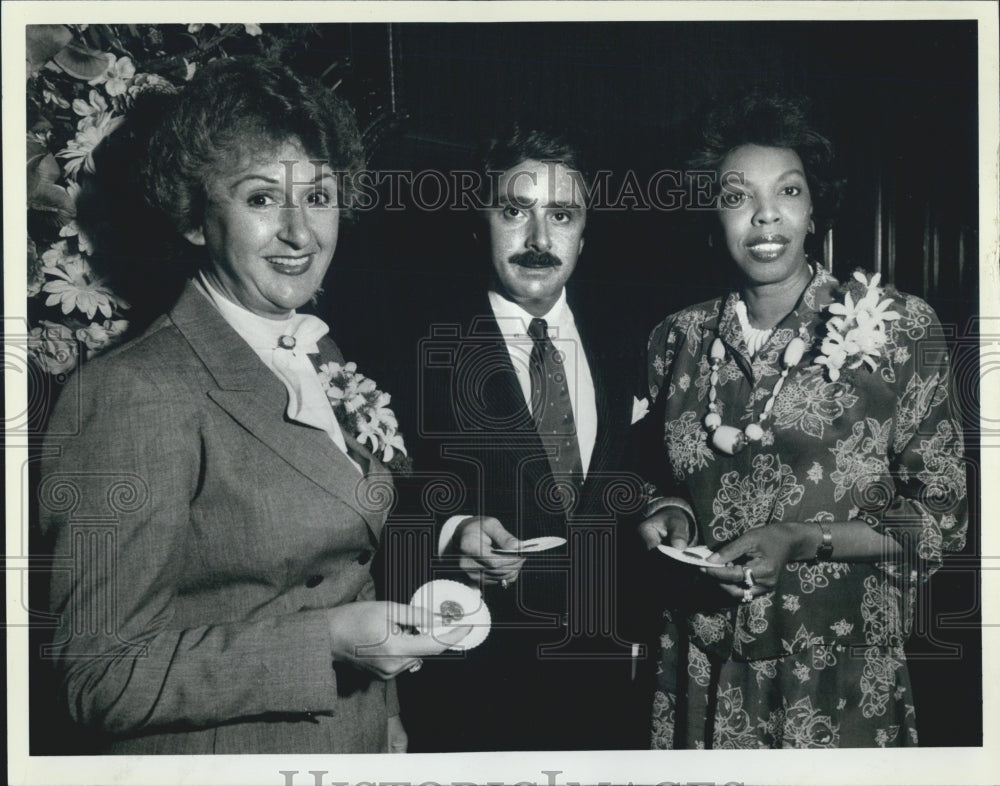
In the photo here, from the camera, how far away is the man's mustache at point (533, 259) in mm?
2389

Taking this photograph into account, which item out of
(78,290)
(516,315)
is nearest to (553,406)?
(516,315)

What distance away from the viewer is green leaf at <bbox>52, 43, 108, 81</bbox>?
2.38m

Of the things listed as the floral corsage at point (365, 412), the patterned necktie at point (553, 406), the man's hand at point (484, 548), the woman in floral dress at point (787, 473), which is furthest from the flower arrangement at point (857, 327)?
the floral corsage at point (365, 412)

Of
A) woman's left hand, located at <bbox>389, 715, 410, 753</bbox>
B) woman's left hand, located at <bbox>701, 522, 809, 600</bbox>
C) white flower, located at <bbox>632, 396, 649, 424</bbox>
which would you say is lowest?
woman's left hand, located at <bbox>389, 715, 410, 753</bbox>

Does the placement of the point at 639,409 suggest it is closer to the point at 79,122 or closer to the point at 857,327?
the point at 857,327

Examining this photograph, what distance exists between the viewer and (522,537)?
241cm

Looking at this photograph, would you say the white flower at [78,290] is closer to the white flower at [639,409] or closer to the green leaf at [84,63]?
the green leaf at [84,63]

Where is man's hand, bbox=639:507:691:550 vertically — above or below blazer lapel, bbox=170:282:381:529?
below

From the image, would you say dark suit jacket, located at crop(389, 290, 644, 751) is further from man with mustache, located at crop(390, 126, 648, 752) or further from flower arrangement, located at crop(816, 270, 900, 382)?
flower arrangement, located at crop(816, 270, 900, 382)

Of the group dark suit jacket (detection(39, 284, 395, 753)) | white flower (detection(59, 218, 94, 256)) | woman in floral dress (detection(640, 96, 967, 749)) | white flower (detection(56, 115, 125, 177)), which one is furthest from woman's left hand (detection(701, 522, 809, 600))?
white flower (detection(56, 115, 125, 177))

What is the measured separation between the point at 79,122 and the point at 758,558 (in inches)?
75.0

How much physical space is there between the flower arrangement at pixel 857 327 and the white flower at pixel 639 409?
42 centimetres

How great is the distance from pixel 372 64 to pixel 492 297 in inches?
24.6

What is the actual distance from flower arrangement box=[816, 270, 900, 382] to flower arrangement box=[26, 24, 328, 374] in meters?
1.44
